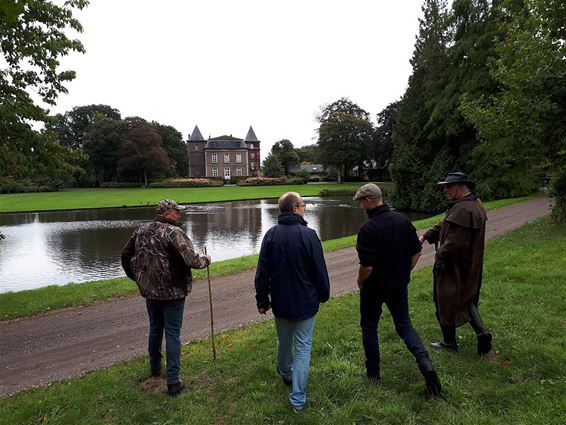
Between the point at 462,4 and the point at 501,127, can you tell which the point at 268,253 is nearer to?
the point at 501,127

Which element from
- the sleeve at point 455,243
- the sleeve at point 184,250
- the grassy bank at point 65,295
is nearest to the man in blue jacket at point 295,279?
the sleeve at point 184,250

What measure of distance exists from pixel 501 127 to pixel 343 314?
8714 mm

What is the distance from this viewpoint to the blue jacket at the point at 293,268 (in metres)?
3.64

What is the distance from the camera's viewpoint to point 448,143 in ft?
105

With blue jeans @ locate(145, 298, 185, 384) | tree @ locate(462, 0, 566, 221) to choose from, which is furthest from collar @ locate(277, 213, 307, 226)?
tree @ locate(462, 0, 566, 221)

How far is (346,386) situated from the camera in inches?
151

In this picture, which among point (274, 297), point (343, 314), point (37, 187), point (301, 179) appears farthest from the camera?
point (301, 179)

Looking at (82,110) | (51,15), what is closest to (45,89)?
(51,15)

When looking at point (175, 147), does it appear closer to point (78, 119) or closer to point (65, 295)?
point (78, 119)

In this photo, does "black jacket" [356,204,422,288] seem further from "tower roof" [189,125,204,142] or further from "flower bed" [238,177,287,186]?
"tower roof" [189,125,204,142]

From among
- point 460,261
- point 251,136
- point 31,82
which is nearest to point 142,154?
point 251,136

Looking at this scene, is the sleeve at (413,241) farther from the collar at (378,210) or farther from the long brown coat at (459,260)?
the long brown coat at (459,260)

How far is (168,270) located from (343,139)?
7216cm

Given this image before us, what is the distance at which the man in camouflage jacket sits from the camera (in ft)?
13.5
